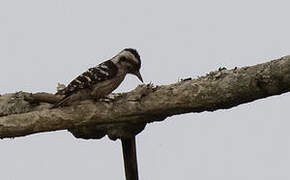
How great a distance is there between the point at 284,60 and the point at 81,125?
1.74 m

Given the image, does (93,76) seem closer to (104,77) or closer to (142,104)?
(104,77)

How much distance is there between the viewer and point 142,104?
19.0 ft

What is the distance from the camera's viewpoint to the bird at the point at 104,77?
264 inches

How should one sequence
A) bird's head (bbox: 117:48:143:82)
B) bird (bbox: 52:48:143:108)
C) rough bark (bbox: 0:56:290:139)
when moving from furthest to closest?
bird's head (bbox: 117:48:143:82), bird (bbox: 52:48:143:108), rough bark (bbox: 0:56:290:139)

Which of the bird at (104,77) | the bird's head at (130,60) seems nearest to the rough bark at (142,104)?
the bird at (104,77)

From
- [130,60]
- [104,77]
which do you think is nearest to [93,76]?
[104,77]

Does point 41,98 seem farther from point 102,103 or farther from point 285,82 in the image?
point 285,82

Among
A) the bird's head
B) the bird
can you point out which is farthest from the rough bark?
the bird's head

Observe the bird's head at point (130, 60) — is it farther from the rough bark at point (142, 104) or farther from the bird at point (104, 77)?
the rough bark at point (142, 104)

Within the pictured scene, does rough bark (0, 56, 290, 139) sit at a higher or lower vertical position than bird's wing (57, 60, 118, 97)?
lower

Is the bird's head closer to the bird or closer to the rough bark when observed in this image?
the bird

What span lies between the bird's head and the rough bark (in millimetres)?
915

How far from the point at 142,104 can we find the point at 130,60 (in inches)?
59.3

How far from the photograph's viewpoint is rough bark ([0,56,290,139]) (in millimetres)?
5318
